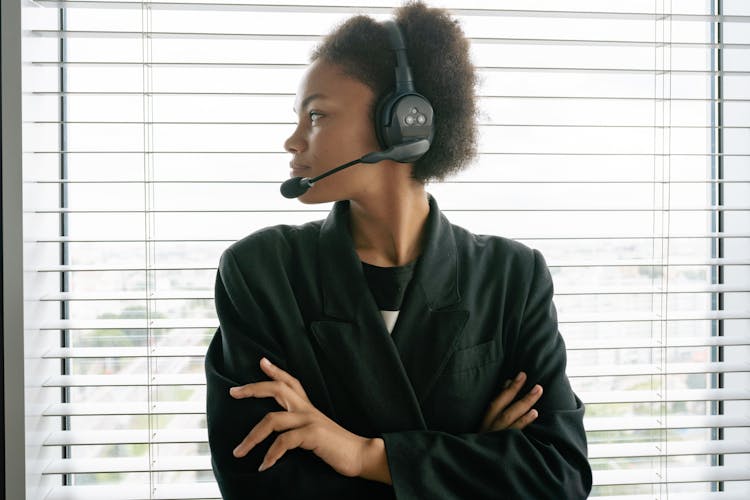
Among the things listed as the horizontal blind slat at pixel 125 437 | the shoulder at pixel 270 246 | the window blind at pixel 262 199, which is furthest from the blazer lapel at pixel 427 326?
the horizontal blind slat at pixel 125 437

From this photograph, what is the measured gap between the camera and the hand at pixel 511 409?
1209mm

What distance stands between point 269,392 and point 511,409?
1.39ft

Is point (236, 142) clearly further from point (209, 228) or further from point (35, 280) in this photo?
point (35, 280)

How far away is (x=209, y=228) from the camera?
60.4 inches

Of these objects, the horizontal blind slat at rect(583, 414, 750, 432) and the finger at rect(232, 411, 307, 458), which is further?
the horizontal blind slat at rect(583, 414, 750, 432)

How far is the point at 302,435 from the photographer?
110 centimetres

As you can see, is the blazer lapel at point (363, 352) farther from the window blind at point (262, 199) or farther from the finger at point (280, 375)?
the window blind at point (262, 199)

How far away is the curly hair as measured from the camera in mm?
1184

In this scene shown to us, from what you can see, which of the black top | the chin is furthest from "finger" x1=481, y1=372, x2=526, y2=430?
the chin

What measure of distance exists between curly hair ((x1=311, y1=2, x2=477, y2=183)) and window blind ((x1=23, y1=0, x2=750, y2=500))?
9.5 inches

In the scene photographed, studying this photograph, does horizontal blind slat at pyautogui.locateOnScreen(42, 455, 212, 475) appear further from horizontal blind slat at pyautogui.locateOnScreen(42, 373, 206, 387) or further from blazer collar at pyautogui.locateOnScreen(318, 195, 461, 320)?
blazer collar at pyautogui.locateOnScreen(318, 195, 461, 320)

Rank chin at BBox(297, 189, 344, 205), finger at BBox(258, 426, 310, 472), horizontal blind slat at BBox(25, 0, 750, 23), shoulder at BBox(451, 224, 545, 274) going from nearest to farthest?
finger at BBox(258, 426, 310, 472), chin at BBox(297, 189, 344, 205), shoulder at BBox(451, 224, 545, 274), horizontal blind slat at BBox(25, 0, 750, 23)

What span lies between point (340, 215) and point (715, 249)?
1.01m

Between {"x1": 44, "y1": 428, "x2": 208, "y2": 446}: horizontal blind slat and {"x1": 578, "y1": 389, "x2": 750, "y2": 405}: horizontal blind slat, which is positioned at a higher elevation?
{"x1": 578, "y1": 389, "x2": 750, "y2": 405}: horizontal blind slat
